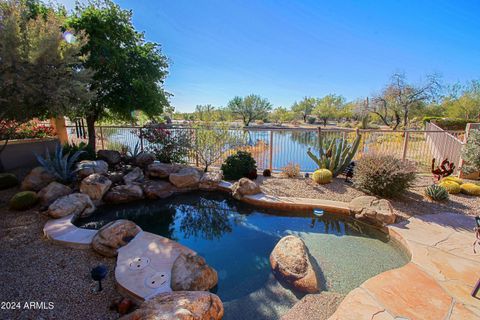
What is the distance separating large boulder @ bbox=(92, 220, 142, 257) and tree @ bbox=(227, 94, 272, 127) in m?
31.8

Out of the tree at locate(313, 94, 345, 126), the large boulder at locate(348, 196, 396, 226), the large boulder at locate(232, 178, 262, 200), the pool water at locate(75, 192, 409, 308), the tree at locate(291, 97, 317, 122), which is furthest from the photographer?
the tree at locate(291, 97, 317, 122)

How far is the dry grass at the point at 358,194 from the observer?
4441mm

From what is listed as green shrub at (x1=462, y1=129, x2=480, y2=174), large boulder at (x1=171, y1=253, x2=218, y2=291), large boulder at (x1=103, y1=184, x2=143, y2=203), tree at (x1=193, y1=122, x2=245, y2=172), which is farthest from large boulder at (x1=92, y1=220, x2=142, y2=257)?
green shrub at (x1=462, y1=129, x2=480, y2=174)

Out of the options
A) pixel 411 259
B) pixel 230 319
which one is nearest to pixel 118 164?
pixel 230 319

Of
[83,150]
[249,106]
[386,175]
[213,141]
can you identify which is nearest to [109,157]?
[83,150]

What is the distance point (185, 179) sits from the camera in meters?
5.93

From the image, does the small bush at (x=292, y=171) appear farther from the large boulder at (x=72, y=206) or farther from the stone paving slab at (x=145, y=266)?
the large boulder at (x=72, y=206)

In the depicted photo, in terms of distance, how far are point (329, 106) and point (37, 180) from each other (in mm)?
43732

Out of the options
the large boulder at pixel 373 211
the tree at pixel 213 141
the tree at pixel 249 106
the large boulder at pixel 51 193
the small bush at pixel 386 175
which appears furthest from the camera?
the tree at pixel 249 106

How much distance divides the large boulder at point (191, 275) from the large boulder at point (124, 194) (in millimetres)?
3086

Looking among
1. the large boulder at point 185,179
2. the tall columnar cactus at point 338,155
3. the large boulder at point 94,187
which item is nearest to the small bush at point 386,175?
the tall columnar cactus at point 338,155

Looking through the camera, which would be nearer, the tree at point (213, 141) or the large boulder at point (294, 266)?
the large boulder at point (294, 266)

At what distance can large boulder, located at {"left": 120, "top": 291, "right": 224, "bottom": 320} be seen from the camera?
1660 millimetres

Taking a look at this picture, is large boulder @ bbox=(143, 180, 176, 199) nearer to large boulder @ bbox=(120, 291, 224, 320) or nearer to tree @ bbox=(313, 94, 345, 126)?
large boulder @ bbox=(120, 291, 224, 320)
